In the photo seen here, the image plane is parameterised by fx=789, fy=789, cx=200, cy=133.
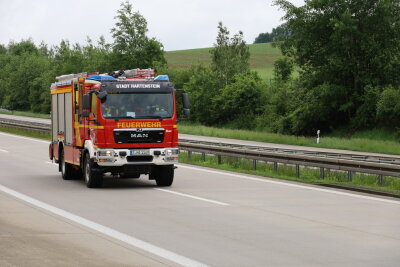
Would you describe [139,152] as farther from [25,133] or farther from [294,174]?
[25,133]

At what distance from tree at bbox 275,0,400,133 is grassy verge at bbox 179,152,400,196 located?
818 inches

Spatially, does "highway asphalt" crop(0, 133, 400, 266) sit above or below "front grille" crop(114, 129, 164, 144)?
below

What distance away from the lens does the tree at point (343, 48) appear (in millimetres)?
47969

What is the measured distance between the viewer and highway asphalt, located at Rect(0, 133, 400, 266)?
378 inches

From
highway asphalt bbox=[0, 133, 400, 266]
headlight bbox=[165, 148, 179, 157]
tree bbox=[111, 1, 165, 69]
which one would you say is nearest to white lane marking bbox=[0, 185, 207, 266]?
highway asphalt bbox=[0, 133, 400, 266]

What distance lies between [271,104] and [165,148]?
45214mm

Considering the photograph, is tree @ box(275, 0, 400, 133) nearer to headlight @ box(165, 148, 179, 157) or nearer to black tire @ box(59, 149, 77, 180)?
black tire @ box(59, 149, 77, 180)

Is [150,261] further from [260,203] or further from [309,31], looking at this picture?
[309,31]

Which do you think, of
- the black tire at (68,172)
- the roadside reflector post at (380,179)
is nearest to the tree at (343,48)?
the black tire at (68,172)

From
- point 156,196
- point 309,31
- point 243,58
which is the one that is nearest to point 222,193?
point 156,196

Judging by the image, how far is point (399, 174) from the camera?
18.5 metres

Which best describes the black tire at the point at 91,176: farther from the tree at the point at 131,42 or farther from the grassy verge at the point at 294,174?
the tree at the point at 131,42

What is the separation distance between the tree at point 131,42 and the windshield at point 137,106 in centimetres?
7187

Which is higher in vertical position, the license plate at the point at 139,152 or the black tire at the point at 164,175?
the license plate at the point at 139,152
